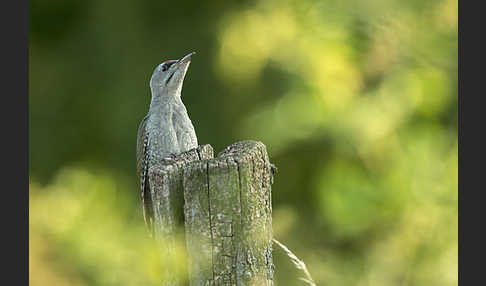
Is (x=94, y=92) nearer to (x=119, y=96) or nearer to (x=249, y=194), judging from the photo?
(x=119, y=96)

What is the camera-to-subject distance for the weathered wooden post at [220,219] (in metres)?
1.90

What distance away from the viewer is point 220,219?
1.91 m

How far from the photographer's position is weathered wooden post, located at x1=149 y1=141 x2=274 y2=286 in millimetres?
1900

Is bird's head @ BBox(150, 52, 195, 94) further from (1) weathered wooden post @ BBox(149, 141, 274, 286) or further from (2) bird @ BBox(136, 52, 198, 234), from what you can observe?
(1) weathered wooden post @ BBox(149, 141, 274, 286)

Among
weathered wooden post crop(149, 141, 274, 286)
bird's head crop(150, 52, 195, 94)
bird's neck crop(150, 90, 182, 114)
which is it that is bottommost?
weathered wooden post crop(149, 141, 274, 286)

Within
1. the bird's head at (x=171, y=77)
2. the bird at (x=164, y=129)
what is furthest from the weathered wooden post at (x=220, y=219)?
the bird's head at (x=171, y=77)

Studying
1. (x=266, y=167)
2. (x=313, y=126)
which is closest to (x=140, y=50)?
(x=266, y=167)

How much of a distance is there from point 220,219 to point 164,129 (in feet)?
6.71

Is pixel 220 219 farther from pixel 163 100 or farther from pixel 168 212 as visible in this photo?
pixel 163 100

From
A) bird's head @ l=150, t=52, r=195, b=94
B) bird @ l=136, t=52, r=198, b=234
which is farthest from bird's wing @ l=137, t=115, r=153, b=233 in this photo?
bird's head @ l=150, t=52, r=195, b=94

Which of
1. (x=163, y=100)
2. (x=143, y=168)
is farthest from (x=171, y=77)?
(x=143, y=168)

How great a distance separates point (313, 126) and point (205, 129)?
11.7ft

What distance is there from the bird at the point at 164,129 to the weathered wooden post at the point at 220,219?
1675mm

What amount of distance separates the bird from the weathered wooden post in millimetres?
1675
